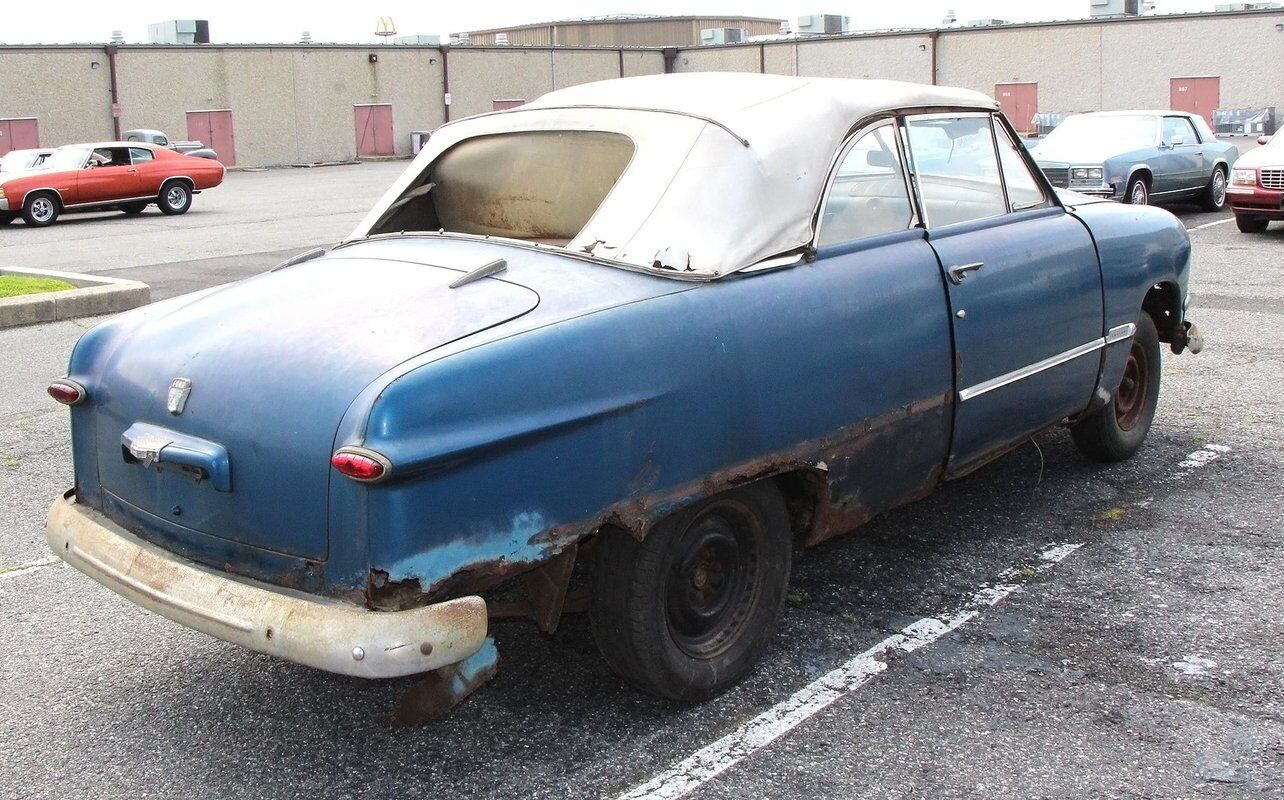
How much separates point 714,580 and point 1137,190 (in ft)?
47.4

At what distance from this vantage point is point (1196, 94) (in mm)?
39031

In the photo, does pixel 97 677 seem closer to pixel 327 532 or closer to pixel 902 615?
pixel 327 532

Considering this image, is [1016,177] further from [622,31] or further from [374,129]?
[622,31]

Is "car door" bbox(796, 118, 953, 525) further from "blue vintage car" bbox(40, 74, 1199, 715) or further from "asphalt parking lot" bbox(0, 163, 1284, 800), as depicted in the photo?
"asphalt parking lot" bbox(0, 163, 1284, 800)

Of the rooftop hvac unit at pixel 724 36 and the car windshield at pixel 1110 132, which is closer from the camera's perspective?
the car windshield at pixel 1110 132

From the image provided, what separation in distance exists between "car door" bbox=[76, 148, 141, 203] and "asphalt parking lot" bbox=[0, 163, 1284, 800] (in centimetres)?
1758

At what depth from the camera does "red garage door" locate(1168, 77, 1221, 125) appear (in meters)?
38.6

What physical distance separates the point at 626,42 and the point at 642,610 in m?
61.9

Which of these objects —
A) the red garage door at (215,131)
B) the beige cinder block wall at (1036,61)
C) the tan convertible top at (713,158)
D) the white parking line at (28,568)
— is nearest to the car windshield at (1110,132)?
the tan convertible top at (713,158)

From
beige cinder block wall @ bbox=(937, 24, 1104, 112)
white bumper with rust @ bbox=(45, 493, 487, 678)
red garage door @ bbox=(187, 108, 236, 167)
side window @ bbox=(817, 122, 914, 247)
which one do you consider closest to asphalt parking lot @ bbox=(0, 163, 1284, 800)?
white bumper with rust @ bbox=(45, 493, 487, 678)

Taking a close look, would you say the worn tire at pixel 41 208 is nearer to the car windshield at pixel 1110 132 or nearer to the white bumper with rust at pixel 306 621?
the car windshield at pixel 1110 132

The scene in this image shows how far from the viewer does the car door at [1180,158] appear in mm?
16734

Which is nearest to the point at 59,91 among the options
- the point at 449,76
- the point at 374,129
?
the point at 374,129

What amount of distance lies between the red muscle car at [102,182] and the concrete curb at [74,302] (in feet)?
33.6
